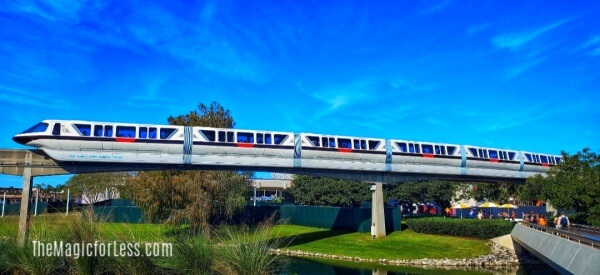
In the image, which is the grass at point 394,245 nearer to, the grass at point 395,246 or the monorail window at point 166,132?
the grass at point 395,246

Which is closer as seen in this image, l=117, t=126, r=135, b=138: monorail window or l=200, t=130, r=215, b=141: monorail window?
l=117, t=126, r=135, b=138: monorail window

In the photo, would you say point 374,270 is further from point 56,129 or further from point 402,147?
point 56,129

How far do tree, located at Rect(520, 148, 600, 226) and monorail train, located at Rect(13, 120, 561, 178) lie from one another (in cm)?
770

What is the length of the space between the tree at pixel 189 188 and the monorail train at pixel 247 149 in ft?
15.0

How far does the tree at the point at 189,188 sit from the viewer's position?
38.3 meters

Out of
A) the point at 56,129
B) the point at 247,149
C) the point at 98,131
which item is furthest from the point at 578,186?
the point at 56,129

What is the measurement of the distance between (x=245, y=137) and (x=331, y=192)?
124ft

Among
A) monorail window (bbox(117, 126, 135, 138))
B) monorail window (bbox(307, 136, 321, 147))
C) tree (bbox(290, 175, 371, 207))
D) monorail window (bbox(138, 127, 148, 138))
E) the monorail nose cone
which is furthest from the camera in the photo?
tree (bbox(290, 175, 371, 207))

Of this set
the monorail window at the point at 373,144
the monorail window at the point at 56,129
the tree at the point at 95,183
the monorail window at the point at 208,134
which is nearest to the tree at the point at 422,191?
the monorail window at the point at 373,144

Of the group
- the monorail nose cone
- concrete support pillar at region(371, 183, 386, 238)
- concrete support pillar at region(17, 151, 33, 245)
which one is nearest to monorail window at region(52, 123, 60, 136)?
the monorail nose cone

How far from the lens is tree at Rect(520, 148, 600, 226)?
108 feet

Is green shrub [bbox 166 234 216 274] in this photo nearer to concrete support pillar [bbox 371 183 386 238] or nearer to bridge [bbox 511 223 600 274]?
bridge [bbox 511 223 600 274]

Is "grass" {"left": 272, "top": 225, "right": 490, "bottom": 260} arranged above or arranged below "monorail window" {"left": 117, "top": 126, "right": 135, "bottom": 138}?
below

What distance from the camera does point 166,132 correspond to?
33594 millimetres
